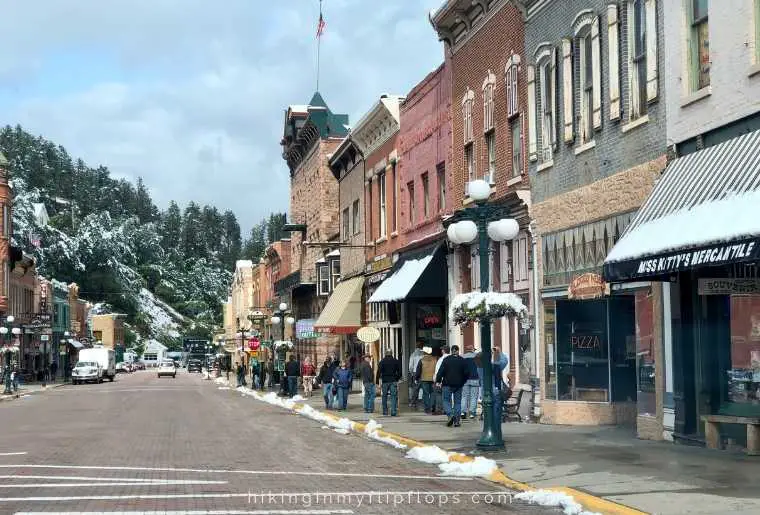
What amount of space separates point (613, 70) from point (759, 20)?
17.0 ft

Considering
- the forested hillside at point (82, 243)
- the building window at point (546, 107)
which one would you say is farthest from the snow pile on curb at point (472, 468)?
the forested hillside at point (82, 243)

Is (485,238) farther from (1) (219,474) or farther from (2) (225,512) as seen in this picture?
(2) (225,512)

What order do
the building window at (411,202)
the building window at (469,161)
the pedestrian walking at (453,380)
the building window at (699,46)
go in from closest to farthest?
the building window at (699,46)
the pedestrian walking at (453,380)
the building window at (469,161)
the building window at (411,202)

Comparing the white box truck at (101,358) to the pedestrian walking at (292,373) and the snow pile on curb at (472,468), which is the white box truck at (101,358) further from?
the snow pile on curb at (472,468)

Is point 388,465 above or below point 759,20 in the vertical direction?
below

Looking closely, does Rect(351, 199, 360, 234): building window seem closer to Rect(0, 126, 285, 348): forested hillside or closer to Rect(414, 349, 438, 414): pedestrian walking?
Rect(414, 349, 438, 414): pedestrian walking

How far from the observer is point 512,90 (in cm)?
2691

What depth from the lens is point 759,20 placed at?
52.5 ft

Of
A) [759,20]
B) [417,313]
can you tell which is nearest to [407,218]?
[417,313]

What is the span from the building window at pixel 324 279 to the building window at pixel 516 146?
94.6 ft

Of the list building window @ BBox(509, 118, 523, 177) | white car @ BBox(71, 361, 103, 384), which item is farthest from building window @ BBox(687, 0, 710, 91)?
white car @ BBox(71, 361, 103, 384)

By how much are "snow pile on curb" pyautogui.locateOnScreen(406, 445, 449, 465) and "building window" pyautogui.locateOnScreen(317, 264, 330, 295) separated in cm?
3711

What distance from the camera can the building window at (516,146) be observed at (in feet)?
87.1

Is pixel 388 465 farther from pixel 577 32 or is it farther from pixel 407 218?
pixel 407 218
